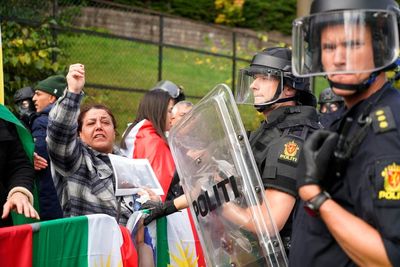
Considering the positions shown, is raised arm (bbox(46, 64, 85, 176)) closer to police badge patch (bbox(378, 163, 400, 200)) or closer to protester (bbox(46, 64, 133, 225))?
protester (bbox(46, 64, 133, 225))

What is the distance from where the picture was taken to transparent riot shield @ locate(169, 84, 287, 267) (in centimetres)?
325

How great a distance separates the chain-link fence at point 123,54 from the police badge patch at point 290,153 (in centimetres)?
661

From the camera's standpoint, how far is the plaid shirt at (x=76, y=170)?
406cm

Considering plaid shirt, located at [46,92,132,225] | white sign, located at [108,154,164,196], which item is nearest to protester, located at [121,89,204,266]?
white sign, located at [108,154,164,196]

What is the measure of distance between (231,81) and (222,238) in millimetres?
11497

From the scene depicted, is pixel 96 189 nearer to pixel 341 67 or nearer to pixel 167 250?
pixel 167 250

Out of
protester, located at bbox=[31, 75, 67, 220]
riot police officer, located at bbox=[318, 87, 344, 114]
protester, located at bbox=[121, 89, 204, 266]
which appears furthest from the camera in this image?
riot police officer, located at bbox=[318, 87, 344, 114]

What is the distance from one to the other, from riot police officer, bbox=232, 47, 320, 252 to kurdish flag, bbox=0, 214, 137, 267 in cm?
96

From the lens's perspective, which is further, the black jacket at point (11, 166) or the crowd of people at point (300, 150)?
the black jacket at point (11, 166)

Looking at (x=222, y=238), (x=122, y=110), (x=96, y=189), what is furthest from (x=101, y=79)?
(x=222, y=238)

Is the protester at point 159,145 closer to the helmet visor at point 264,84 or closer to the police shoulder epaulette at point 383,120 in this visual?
the helmet visor at point 264,84

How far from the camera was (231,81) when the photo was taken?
48.5ft

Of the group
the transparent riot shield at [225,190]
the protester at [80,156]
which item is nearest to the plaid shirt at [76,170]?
the protester at [80,156]

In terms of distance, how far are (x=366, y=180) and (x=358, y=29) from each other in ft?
1.71
